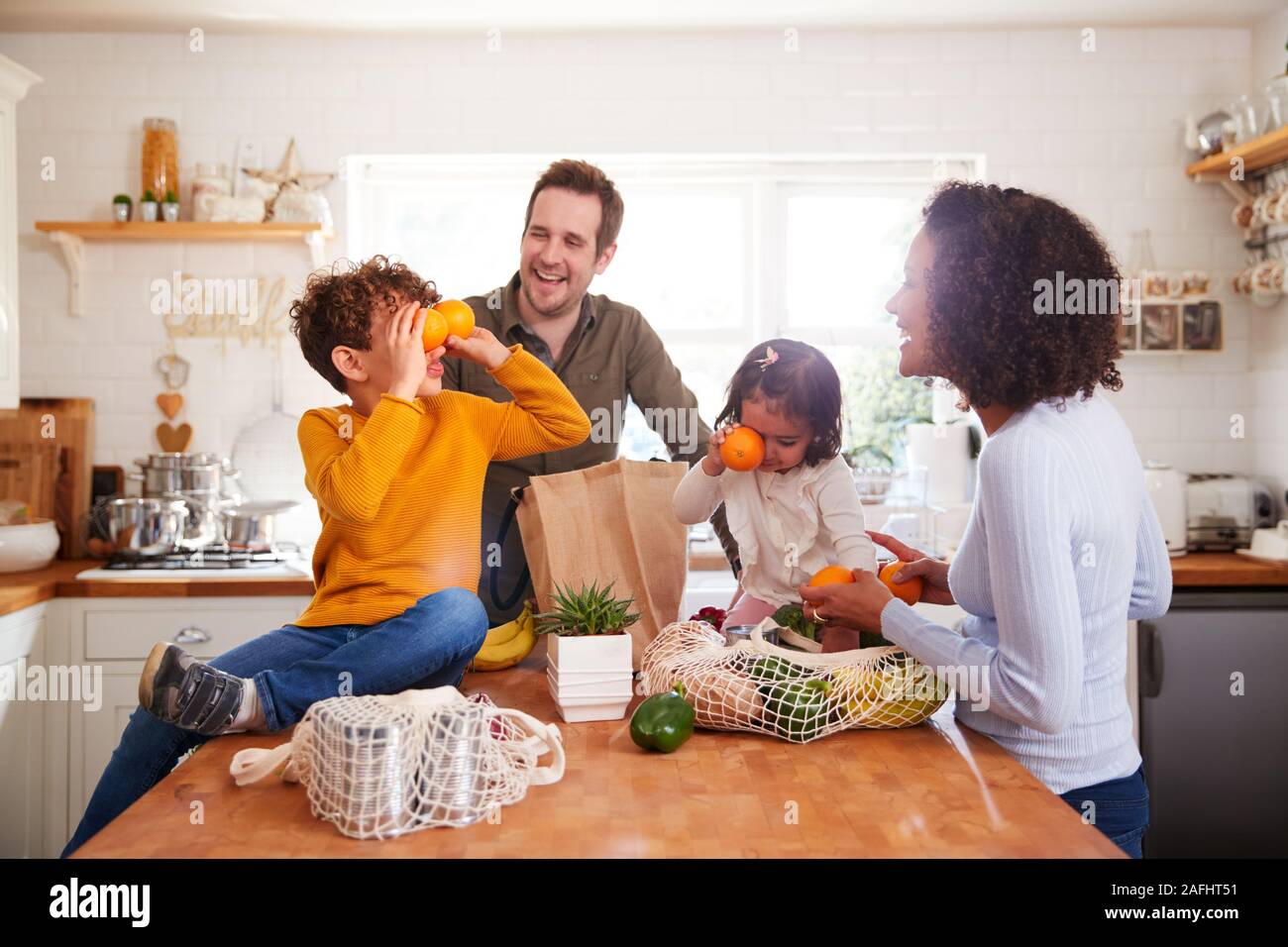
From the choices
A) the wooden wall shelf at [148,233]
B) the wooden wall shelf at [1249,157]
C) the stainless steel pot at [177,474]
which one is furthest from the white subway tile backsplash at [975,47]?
the stainless steel pot at [177,474]

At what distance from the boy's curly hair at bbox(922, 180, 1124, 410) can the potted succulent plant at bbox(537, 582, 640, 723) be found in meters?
0.59

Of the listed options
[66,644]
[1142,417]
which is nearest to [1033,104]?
[1142,417]

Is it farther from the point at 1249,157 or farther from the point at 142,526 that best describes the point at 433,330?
the point at 1249,157

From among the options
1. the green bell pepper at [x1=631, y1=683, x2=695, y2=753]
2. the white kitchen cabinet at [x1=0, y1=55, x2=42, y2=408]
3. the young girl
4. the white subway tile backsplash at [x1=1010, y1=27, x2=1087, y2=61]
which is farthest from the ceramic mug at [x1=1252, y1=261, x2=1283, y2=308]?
the white kitchen cabinet at [x1=0, y1=55, x2=42, y2=408]

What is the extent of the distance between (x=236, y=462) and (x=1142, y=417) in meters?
3.22

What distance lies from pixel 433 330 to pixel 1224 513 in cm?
292

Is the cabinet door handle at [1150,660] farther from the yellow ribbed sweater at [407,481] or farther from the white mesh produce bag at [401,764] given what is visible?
the white mesh produce bag at [401,764]

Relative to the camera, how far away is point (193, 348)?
3971 millimetres

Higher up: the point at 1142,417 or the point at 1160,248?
the point at 1160,248

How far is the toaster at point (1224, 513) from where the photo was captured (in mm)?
3627

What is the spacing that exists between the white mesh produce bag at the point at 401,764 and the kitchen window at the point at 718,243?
9.61ft

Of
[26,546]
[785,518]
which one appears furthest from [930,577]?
[26,546]

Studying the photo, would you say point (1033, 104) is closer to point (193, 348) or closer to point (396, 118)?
point (396, 118)

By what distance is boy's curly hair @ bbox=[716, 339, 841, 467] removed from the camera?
6.53 feet
